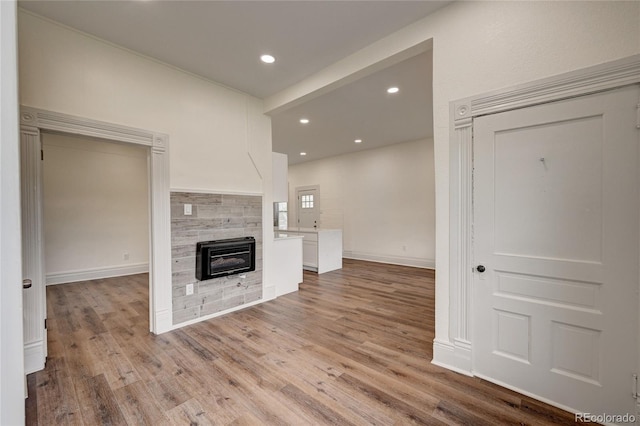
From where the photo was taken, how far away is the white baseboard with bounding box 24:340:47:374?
2.24 meters

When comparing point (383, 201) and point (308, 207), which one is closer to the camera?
point (383, 201)

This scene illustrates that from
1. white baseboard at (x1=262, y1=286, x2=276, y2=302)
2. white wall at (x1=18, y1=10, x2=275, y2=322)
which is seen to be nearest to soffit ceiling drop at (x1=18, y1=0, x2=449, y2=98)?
white wall at (x1=18, y1=10, x2=275, y2=322)

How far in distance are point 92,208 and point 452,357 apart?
6.65 m

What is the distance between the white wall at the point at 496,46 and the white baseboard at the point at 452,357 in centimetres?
7

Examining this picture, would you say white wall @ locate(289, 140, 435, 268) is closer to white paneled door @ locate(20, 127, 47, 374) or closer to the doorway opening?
the doorway opening

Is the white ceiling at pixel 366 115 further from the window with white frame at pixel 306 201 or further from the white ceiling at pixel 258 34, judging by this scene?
the window with white frame at pixel 306 201

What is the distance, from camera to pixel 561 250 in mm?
1813

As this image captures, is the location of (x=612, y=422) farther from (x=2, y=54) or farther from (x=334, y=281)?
(x=334, y=281)

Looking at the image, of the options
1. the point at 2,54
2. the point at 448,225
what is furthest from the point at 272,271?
the point at 2,54

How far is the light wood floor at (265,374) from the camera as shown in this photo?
5.84 feet

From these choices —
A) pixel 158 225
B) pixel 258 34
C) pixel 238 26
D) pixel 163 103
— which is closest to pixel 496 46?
pixel 258 34

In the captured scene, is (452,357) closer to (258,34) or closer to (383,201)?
(258,34)

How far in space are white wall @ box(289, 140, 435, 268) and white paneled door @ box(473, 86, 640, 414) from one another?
424 centimetres

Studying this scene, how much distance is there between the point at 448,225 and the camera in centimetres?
228
